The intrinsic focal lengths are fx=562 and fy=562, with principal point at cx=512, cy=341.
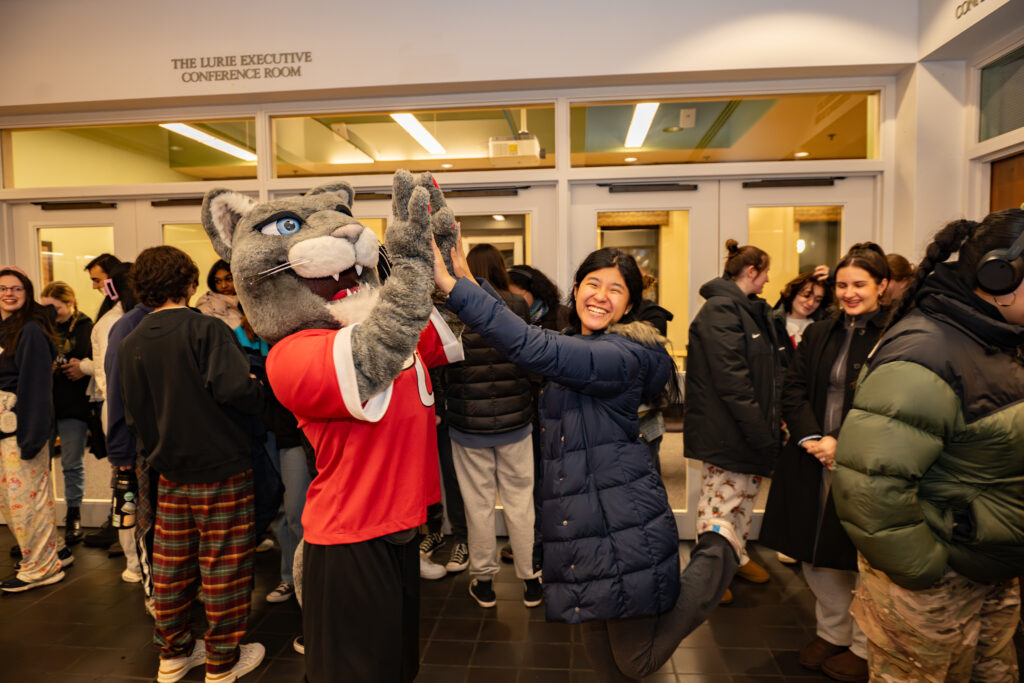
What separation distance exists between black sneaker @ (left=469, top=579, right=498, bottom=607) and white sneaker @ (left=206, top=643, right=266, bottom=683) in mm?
969

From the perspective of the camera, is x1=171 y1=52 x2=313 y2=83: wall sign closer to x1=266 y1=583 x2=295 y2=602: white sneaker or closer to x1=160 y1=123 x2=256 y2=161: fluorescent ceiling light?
x1=160 y1=123 x2=256 y2=161: fluorescent ceiling light

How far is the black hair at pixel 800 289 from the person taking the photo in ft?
11.0

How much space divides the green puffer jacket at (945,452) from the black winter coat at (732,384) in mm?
1101

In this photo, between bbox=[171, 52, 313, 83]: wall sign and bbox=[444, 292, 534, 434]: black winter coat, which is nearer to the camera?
bbox=[444, 292, 534, 434]: black winter coat

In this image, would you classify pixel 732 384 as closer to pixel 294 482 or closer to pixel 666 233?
pixel 666 233

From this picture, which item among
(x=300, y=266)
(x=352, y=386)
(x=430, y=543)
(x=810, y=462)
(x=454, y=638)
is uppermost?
(x=300, y=266)

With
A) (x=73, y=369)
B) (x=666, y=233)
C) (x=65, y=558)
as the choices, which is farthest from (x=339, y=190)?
(x=65, y=558)

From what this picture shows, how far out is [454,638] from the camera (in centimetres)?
250

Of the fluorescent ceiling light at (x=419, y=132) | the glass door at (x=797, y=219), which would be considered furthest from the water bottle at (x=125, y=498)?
the glass door at (x=797, y=219)

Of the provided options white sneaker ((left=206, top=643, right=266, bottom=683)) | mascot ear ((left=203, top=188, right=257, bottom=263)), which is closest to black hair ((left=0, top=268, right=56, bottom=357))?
white sneaker ((left=206, top=643, right=266, bottom=683))

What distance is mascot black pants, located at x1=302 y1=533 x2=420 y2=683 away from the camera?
4.41 feet

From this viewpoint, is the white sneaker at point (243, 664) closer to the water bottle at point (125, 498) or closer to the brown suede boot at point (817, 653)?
the water bottle at point (125, 498)

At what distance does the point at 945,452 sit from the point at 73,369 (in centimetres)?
419

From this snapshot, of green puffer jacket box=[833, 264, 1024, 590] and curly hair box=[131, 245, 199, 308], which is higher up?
curly hair box=[131, 245, 199, 308]
